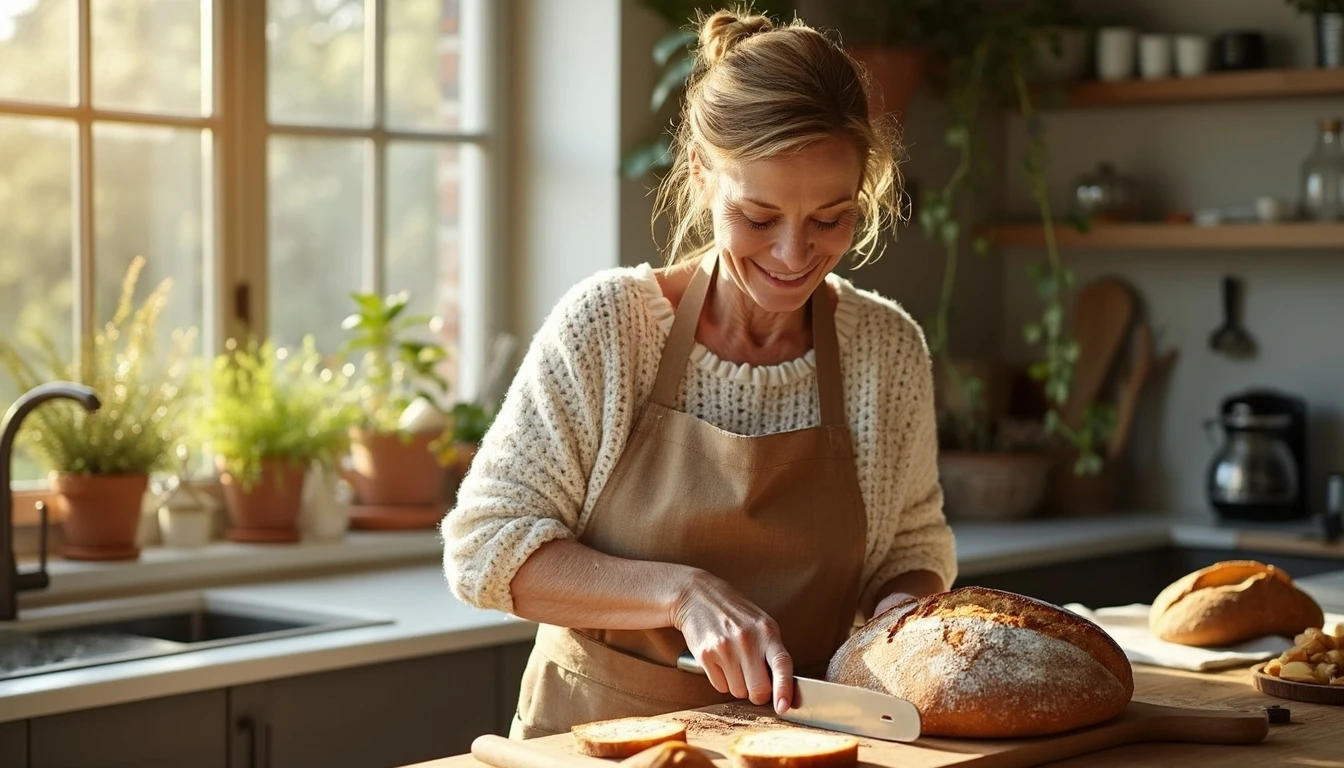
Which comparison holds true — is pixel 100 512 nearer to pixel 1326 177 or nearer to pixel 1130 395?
pixel 1130 395

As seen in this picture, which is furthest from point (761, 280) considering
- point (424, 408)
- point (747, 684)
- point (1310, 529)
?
point (1310, 529)

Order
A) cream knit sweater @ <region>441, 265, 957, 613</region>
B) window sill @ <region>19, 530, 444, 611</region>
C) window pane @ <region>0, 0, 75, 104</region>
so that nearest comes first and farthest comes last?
cream knit sweater @ <region>441, 265, 957, 613</region> → window sill @ <region>19, 530, 444, 611</region> → window pane @ <region>0, 0, 75, 104</region>

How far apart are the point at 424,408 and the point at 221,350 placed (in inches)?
15.6

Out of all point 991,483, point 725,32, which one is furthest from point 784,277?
point 991,483

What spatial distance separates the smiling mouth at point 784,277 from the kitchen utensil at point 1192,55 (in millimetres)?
2426

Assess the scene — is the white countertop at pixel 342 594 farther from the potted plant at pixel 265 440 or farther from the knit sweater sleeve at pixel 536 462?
the knit sweater sleeve at pixel 536 462

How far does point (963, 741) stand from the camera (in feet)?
5.16

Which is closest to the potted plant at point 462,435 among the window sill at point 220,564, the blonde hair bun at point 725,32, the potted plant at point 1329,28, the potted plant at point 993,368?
the window sill at point 220,564

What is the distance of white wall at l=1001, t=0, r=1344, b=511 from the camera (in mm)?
3982

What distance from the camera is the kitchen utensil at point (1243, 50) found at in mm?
3879

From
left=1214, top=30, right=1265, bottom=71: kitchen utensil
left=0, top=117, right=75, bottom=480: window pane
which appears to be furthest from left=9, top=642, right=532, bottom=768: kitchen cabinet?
left=1214, top=30, right=1265, bottom=71: kitchen utensil

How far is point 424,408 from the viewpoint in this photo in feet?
11.2

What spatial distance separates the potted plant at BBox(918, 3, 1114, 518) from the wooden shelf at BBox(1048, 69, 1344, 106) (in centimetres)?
15

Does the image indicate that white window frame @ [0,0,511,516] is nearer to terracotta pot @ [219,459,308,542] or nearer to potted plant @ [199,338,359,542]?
potted plant @ [199,338,359,542]
